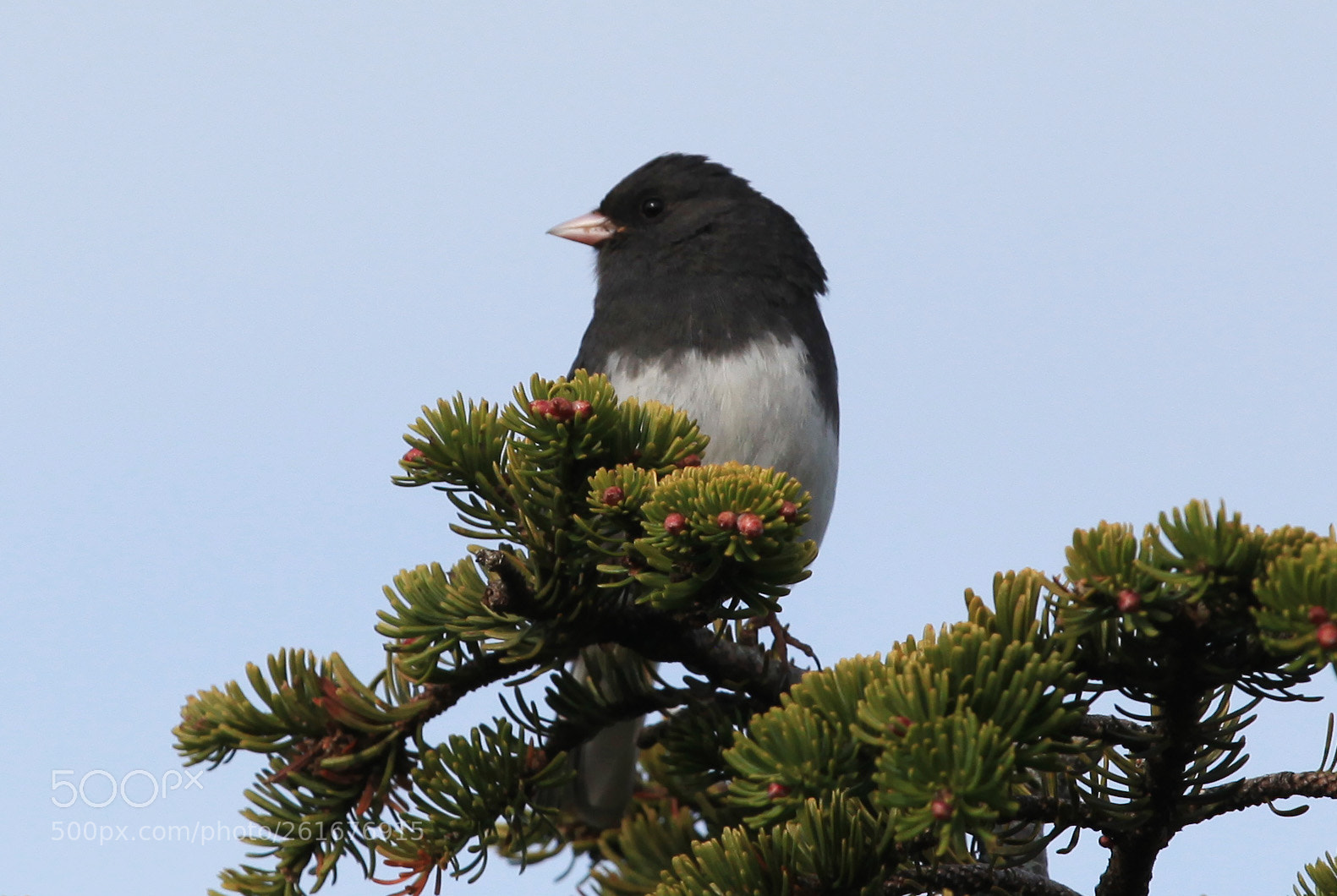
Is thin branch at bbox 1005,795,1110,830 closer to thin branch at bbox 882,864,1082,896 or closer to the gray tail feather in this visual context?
thin branch at bbox 882,864,1082,896

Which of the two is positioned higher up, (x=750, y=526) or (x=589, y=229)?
(x=589, y=229)

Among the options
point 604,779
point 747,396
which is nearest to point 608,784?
point 604,779

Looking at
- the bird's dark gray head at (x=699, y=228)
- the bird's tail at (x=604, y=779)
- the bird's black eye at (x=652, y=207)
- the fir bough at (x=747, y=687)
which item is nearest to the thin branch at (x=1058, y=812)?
the fir bough at (x=747, y=687)

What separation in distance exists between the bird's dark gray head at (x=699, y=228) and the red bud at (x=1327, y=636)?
1.94m

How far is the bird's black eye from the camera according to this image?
9.97ft

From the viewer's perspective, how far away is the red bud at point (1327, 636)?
889mm

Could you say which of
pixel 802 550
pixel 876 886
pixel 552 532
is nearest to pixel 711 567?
pixel 802 550

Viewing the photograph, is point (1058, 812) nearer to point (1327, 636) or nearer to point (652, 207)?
point (1327, 636)

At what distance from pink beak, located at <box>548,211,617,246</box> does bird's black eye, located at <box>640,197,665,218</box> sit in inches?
3.5

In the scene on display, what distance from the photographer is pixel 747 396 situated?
240 cm

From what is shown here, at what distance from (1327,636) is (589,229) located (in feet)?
7.94

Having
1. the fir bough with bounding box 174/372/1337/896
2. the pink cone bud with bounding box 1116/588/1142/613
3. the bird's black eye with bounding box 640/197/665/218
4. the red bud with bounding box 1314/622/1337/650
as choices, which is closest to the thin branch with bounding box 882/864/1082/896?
the fir bough with bounding box 174/372/1337/896

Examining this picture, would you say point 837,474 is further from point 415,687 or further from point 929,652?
point 929,652

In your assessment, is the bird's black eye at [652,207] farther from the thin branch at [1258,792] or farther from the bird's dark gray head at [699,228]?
the thin branch at [1258,792]
